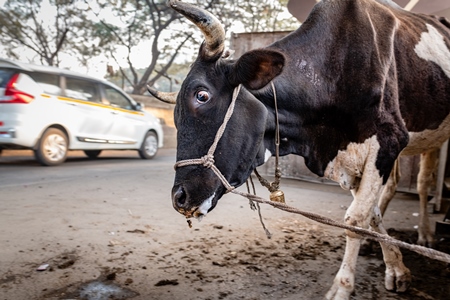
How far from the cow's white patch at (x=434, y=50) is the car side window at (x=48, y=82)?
23.7ft

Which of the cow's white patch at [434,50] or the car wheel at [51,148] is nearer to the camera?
the cow's white patch at [434,50]

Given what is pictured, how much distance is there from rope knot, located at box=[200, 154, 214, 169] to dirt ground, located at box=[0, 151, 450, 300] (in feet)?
3.23

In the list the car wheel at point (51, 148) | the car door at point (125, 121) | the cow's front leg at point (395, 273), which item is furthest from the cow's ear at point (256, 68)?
the car door at point (125, 121)

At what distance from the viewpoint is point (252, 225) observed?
13.9 ft

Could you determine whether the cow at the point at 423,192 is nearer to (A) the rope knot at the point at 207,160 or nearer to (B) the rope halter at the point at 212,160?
(B) the rope halter at the point at 212,160

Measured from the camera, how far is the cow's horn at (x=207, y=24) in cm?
202

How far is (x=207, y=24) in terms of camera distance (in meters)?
2.05

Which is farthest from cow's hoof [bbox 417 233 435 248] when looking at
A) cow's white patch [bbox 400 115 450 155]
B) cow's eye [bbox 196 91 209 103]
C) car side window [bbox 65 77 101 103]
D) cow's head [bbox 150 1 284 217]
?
car side window [bbox 65 77 101 103]

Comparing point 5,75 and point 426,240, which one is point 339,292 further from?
point 5,75

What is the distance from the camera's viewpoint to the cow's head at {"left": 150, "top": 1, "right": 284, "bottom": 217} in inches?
81.1

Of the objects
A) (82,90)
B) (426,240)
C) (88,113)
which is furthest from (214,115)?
(82,90)

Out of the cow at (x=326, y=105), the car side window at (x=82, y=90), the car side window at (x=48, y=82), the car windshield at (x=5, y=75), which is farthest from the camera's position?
the car side window at (x=82, y=90)

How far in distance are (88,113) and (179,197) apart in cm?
758

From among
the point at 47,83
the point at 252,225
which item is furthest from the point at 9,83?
the point at 252,225
